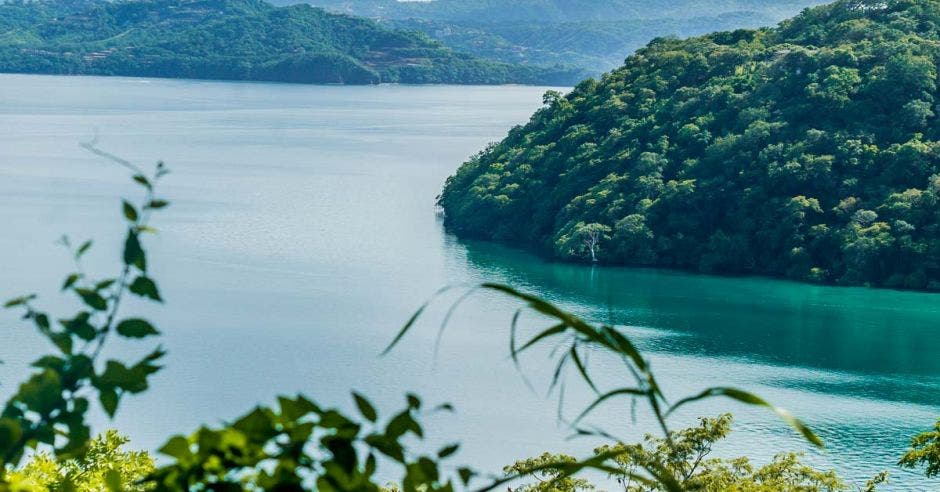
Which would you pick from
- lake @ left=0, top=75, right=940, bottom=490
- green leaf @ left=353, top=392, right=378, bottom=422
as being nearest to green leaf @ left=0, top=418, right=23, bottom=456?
green leaf @ left=353, top=392, right=378, bottom=422

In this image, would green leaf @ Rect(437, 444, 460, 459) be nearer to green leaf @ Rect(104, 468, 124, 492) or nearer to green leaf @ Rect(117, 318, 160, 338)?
green leaf @ Rect(104, 468, 124, 492)

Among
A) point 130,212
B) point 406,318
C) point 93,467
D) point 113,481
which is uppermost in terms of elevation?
point 130,212

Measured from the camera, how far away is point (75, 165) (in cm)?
5097

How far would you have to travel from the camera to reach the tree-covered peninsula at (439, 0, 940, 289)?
99.2 ft

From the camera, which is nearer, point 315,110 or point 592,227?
point 592,227

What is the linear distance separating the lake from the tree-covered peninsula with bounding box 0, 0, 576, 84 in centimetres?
6696

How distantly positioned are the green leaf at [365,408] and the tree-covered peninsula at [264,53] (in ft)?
381

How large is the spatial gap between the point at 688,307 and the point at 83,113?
2185 inches

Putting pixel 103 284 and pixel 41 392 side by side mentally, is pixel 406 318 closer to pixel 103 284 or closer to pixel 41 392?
pixel 103 284

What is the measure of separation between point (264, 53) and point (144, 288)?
120906mm

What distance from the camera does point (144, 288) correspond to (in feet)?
4.84

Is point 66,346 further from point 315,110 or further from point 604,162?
point 315,110

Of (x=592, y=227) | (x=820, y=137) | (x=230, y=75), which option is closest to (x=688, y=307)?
(x=592, y=227)

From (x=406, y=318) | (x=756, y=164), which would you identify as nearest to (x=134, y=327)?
(x=406, y=318)
